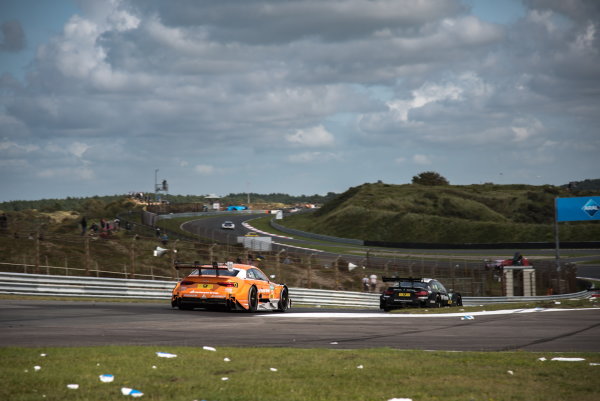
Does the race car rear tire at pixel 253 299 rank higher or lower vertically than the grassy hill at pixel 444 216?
lower

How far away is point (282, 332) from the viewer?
12312 mm

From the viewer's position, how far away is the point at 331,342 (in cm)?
1077

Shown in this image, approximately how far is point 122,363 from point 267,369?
1445 millimetres

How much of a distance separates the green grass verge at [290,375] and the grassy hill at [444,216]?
86.2m

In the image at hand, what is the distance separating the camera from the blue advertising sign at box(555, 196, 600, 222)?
6894cm

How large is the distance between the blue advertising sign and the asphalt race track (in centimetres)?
5582

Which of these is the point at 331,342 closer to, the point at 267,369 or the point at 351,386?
the point at 267,369

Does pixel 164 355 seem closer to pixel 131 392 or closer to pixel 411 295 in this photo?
pixel 131 392

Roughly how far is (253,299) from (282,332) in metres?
6.31

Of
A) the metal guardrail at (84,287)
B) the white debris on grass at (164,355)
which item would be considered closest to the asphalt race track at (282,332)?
the white debris on grass at (164,355)

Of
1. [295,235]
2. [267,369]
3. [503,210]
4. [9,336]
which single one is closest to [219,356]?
[267,369]

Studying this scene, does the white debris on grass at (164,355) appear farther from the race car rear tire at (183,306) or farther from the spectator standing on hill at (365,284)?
the spectator standing on hill at (365,284)

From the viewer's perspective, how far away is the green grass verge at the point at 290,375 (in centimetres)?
620

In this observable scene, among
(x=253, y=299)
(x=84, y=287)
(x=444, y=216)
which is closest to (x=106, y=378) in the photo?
(x=253, y=299)
